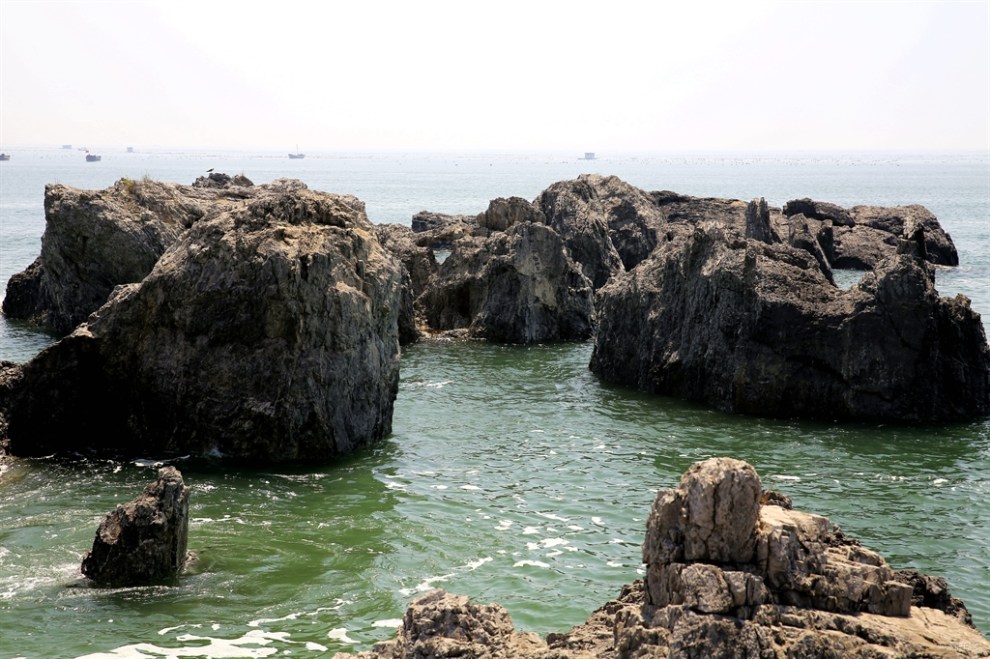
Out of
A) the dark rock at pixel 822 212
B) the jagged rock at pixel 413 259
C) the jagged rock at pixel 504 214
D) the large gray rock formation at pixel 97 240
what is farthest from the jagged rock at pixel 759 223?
the large gray rock formation at pixel 97 240

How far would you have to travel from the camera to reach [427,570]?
714 inches

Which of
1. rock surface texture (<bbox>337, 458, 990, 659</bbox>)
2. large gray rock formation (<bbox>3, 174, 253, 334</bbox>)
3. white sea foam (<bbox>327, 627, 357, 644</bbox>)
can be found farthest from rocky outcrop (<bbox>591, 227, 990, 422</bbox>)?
rock surface texture (<bbox>337, 458, 990, 659</bbox>)

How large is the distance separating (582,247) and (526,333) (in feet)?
35.0

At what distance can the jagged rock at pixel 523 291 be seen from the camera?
41344 mm

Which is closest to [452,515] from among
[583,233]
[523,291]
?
[523,291]

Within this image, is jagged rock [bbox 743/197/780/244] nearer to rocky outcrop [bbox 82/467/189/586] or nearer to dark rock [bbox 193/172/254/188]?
dark rock [bbox 193/172/254/188]

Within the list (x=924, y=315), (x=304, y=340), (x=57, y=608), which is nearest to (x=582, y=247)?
(x=924, y=315)

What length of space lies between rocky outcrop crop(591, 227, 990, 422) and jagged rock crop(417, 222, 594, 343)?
915cm

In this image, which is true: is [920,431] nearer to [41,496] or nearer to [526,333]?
[526,333]

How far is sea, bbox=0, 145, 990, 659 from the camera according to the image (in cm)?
1564

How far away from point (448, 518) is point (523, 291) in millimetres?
20875

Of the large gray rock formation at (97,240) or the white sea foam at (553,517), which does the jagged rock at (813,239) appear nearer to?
the large gray rock formation at (97,240)

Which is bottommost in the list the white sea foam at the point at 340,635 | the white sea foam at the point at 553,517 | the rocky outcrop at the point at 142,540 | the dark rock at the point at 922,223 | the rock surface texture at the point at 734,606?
the white sea foam at the point at 553,517

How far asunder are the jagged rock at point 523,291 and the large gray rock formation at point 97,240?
32.8ft
